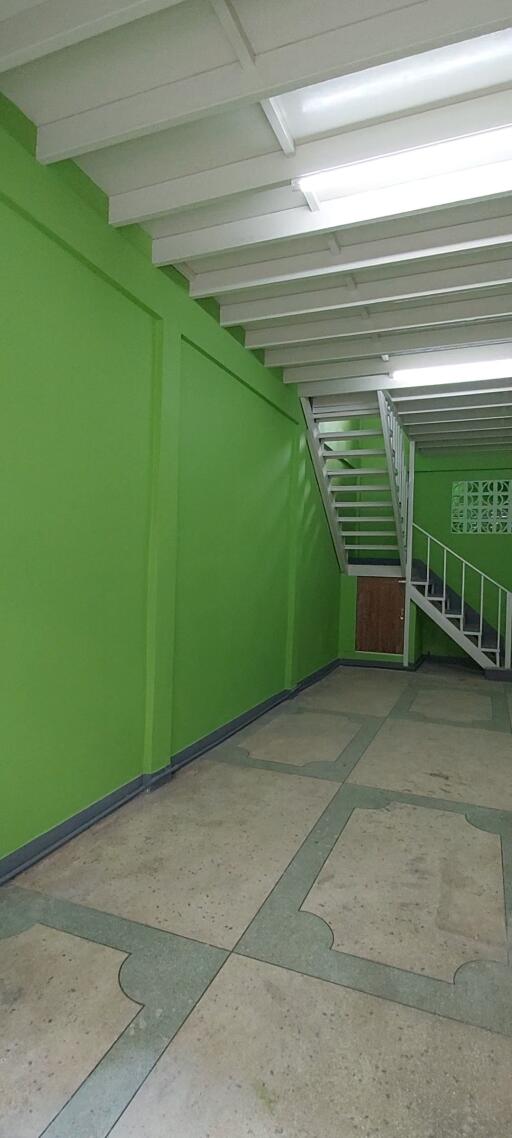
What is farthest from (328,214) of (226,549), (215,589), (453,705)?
(453,705)

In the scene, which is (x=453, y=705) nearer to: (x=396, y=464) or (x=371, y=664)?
(x=371, y=664)

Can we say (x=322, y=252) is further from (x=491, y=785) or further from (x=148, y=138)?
(x=491, y=785)

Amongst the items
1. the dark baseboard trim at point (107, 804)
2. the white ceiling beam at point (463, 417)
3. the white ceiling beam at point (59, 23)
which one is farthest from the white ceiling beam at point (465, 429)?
the white ceiling beam at point (59, 23)

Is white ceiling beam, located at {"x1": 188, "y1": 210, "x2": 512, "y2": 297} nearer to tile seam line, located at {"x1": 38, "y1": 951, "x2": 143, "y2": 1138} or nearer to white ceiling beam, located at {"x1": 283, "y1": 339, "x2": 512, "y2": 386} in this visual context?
white ceiling beam, located at {"x1": 283, "y1": 339, "x2": 512, "y2": 386}

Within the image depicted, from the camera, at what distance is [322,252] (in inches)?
125

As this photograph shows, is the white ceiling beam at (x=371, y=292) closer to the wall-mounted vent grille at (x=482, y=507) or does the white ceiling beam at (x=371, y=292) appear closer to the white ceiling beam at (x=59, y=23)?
the white ceiling beam at (x=59, y=23)

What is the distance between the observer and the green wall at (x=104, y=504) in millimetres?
2387

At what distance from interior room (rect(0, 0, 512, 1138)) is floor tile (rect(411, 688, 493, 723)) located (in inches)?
23.4

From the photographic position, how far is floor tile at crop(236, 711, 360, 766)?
13.3 feet

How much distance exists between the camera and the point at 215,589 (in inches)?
162

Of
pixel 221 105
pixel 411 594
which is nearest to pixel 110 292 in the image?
pixel 221 105

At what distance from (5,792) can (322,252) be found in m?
3.13

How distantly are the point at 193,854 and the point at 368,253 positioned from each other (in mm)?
3189

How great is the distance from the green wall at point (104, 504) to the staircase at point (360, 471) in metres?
1.56
